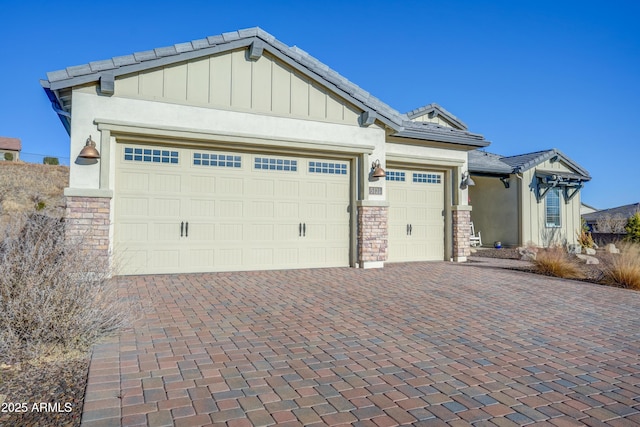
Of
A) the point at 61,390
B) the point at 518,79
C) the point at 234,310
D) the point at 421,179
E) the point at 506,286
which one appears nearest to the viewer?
the point at 61,390

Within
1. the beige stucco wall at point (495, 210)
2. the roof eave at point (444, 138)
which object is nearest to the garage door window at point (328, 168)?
the roof eave at point (444, 138)

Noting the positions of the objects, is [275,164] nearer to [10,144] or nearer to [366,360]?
[366,360]

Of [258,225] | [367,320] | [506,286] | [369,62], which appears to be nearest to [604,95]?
[369,62]

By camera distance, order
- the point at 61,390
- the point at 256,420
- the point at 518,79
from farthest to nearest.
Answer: the point at 518,79, the point at 61,390, the point at 256,420

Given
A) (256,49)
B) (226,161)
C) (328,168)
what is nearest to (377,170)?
(328,168)

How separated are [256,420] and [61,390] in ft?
5.20

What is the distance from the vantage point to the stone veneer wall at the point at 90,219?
7340mm

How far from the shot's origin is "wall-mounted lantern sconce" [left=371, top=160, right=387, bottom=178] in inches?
380

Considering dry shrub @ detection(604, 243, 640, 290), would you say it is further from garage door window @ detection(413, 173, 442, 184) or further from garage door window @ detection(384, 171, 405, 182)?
garage door window @ detection(384, 171, 405, 182)

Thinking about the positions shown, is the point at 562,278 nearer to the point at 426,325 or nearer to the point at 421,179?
the point at 421,179

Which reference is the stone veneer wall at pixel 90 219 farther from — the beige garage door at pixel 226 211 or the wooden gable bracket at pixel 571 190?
the wooden gable bracket at pixel 571 190

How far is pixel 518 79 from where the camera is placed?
1551cm

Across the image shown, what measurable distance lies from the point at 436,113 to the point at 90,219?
14398 mm

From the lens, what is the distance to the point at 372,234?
383 inches
